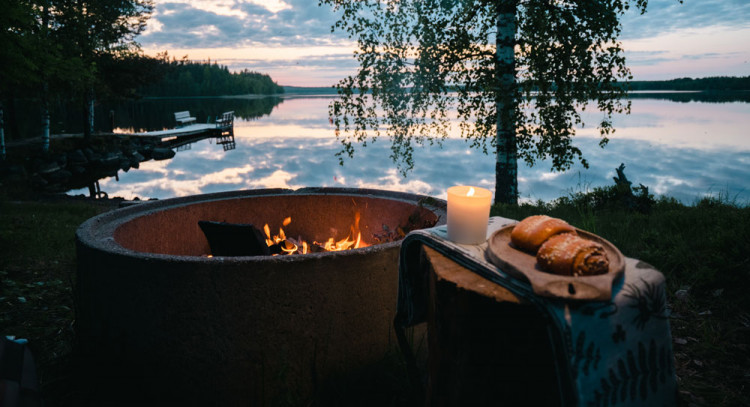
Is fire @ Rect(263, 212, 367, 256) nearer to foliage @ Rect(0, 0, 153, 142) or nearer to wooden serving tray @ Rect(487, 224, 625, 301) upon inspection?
wooden serving tray @ Rect(487, 224, 625, 301)

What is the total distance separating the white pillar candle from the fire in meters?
2.21

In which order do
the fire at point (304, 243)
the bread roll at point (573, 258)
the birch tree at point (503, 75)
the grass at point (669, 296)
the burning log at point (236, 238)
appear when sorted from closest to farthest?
the bread roll at point (573, 258), the grass at point (669, 296), the burning log at point (236, 238), the fire at point (304, 243), the birch tree at point (503, 75)

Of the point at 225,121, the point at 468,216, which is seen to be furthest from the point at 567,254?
the point at 225,121

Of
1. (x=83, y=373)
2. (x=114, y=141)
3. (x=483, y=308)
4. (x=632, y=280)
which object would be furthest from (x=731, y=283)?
(x=114, y=141)

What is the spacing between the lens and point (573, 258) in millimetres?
1598

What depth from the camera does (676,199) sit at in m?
9.51

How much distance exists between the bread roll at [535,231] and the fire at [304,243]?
2.47 meters

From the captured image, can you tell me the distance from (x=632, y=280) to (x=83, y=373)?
3368 millimetres

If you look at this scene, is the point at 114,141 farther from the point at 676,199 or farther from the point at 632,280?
the point at 632,280

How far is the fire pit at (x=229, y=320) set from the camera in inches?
104

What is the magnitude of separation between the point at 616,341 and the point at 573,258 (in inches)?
12.5

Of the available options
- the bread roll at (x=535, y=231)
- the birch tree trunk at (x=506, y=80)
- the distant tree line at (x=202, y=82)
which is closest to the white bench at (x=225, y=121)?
the birch tree trunk at (x=506, y=80)

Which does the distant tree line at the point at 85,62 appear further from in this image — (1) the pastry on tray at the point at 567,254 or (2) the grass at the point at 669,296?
(1) the pastry on tray at the point at 567,254

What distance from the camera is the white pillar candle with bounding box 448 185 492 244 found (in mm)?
2061
